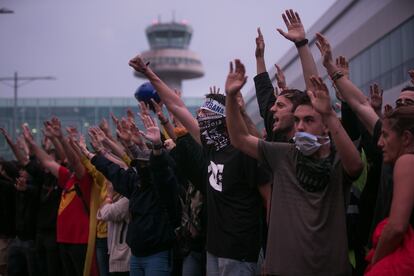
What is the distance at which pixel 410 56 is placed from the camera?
2306 centimetres

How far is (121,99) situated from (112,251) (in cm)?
5880

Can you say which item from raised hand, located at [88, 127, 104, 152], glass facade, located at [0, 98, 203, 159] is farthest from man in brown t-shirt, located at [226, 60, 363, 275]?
glass facade, located at [0, 98, 203, 159]

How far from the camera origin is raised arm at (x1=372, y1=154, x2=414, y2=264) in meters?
4.09

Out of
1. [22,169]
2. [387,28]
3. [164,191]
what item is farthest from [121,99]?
[164,191]

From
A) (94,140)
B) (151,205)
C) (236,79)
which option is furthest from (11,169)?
(236,79)

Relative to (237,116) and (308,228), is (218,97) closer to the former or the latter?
(237,116)

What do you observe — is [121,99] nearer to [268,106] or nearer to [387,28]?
[387,28]

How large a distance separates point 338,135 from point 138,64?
7.23 feet

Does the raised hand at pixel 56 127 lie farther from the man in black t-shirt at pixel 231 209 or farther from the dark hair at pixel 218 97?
the man in black t-shirt at pixel 231 209

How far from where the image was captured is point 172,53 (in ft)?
366

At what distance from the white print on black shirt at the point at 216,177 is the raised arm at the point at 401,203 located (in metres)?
1.77

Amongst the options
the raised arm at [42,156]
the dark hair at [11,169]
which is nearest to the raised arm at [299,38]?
the raised arm at [42,156]

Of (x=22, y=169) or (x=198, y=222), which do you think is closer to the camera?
(x=198, y=222)

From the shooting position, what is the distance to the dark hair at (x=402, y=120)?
4.32 metres
